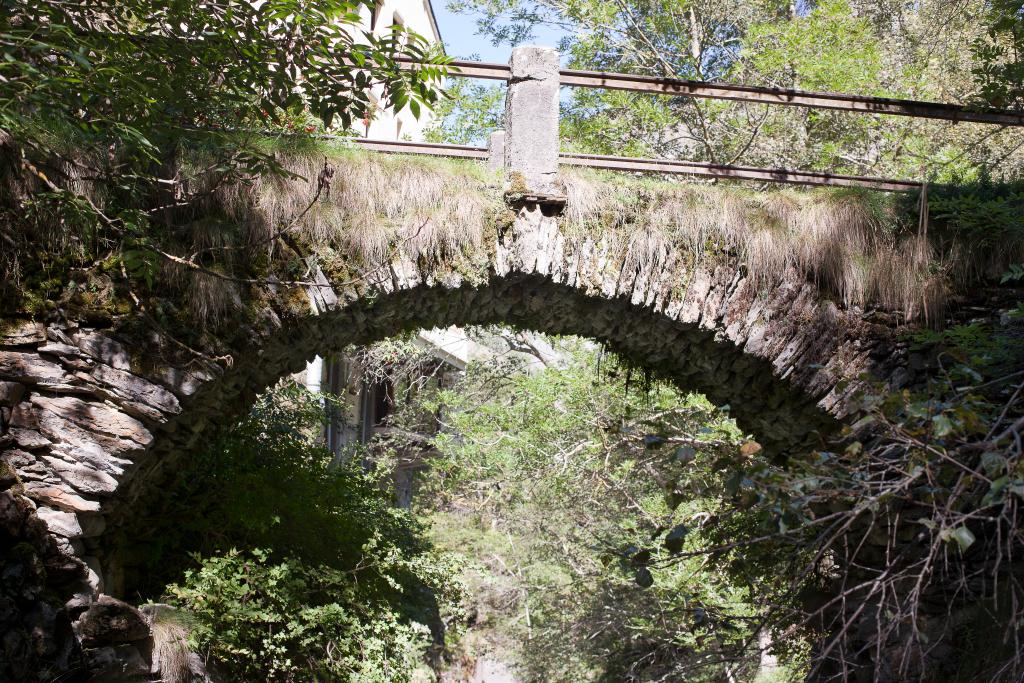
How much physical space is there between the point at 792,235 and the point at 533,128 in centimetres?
160

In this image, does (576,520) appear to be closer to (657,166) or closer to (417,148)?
(657,166)

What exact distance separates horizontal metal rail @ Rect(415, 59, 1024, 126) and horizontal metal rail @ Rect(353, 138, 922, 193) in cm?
40

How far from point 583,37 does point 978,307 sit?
8813 mm

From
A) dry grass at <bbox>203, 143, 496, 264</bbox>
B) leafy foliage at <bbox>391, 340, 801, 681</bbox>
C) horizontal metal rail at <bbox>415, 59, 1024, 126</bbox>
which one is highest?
horizontal metal rail at <bbox>415, 59, 1024, 126</bbox>

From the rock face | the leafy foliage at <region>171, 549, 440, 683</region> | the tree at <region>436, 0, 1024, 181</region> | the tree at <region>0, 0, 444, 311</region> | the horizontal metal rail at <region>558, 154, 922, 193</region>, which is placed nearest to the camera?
the tree at <region>0, 0, 444, 311</region>

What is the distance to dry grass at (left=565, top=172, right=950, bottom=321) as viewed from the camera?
5.36m

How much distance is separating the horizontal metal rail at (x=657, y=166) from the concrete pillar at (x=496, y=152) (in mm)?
61

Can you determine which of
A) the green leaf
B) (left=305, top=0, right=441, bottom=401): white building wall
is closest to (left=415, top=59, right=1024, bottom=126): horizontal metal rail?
the green leaf

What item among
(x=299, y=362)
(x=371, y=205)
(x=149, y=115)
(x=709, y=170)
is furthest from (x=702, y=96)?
(x=149, y=115)

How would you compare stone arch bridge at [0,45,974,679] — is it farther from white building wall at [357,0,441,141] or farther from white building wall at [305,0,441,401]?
white building wall at [357,0,441,141]

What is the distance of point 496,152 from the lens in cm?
565

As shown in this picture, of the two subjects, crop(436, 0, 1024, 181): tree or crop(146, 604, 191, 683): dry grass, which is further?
crop(436, 0, 1024, 181): tree

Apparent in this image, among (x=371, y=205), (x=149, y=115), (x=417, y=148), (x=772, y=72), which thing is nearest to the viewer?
(x=149, y=115)

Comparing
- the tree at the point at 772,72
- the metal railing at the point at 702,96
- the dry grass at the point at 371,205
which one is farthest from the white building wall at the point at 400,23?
the dry grass at the point at 371,205
